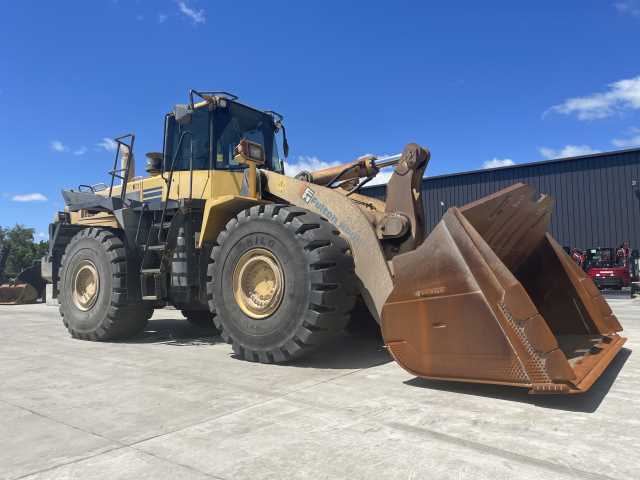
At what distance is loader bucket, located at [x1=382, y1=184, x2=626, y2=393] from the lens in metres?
3.00

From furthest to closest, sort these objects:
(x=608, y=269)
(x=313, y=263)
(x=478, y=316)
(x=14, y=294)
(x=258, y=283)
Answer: (x=608, y=269) → (x=14, y=294) → (x=258, y=283) → (x=313, y=263) → (x=478, y=316)

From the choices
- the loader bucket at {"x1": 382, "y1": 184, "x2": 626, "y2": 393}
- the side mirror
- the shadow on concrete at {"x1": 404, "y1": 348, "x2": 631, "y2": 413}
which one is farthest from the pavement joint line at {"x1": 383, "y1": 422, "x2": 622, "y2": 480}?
the side mirror

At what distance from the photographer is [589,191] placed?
68.9 ft

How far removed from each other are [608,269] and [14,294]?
2117 centimetres

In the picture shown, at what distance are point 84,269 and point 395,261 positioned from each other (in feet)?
16.1

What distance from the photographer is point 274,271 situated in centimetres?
459

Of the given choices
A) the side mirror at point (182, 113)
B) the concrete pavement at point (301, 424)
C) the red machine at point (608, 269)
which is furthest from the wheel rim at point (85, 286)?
the red machine at point (608, 269)

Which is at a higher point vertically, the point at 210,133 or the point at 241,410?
the point at 210,133

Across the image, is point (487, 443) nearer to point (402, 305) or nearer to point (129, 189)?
point (402, 305)

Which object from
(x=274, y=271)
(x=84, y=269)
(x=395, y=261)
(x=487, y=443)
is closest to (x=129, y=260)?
(x=84, y=269)

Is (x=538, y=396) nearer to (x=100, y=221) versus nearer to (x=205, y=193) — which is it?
(x=205, y=193)

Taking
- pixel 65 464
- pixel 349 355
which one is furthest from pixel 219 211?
pixel 65 464

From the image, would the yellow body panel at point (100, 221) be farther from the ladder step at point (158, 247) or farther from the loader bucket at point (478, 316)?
the loader bucket at point (478, 316)

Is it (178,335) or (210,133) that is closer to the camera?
(210,133)
